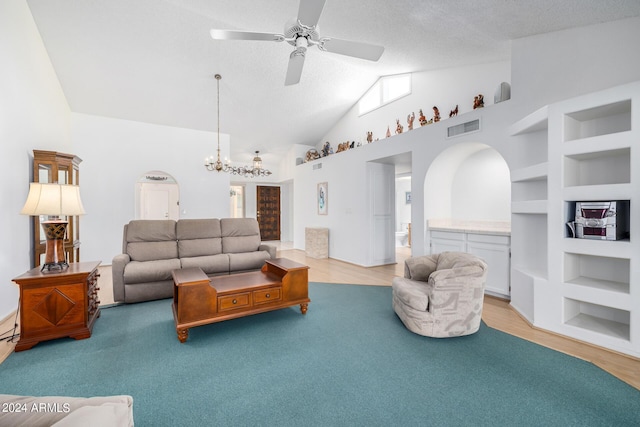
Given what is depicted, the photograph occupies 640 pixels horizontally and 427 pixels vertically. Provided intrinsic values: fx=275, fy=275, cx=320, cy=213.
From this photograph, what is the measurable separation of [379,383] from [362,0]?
3567mm

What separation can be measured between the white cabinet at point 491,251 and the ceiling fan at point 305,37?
278cm

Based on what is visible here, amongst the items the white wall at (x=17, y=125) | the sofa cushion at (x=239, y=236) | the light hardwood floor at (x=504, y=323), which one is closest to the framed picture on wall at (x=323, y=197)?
the light hardwood floor at (x=504, y=323)

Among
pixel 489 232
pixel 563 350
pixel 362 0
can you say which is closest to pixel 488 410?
pixel 563 350

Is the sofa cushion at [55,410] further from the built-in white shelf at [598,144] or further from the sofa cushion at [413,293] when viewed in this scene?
the built-in white shelf at [598,144]

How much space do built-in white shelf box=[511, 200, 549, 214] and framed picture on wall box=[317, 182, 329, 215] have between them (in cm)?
417

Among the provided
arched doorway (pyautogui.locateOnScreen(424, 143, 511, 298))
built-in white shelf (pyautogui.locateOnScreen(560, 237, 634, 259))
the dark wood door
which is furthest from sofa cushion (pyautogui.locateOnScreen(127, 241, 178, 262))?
the dark wood door

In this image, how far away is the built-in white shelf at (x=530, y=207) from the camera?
2.88 meters

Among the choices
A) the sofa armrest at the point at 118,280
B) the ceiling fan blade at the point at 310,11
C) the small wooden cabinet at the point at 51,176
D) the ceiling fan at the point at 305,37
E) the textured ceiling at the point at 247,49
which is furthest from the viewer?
the small wooden cabinet at the point at 51,176

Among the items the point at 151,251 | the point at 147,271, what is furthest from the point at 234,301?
the point at 151,251

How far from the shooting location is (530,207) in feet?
10.1

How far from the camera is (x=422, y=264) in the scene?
3174 mm

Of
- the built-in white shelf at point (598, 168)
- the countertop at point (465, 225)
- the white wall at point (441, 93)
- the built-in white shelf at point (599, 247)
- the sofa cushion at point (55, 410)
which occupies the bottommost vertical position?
the sofa cushion at point (55, 410)

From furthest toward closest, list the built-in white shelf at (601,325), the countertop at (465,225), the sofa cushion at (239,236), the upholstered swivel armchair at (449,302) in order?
the sofa cushion at (239,236), the countertop at (465,225), the upholstered swivel armchair at (449,302), the built-in white shelf at (601,325)

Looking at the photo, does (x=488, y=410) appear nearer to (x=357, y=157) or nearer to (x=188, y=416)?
(x=188, y=416)
